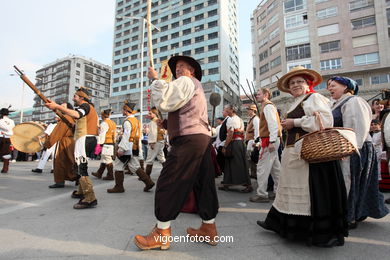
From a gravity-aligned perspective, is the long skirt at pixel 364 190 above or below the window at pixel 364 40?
below

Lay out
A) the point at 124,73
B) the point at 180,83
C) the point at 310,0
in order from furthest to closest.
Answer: the point at 124,73
the point at 310,0
the point at 180,83

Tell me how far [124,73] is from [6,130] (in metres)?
53.2

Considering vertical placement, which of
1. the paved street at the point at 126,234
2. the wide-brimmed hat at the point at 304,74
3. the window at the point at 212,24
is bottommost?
the paved street at the point at 126,234

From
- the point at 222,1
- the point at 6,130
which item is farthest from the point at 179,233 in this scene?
the point at 222,1

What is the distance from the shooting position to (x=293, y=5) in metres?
33.1

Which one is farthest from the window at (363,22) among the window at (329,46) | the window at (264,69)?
the window at (264,69)

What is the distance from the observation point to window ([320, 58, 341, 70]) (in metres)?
29.1

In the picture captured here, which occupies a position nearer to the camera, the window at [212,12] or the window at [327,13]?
the window at [327,13]

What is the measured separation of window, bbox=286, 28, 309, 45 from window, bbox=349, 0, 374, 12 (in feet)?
18.8

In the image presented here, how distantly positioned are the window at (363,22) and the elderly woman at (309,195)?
35536mm

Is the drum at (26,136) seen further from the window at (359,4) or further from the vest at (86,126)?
the window at (359,4)

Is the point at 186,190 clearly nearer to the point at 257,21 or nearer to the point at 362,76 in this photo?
the point at 362,76

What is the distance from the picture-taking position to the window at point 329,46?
29.3 meters

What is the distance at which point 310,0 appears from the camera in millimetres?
31766
